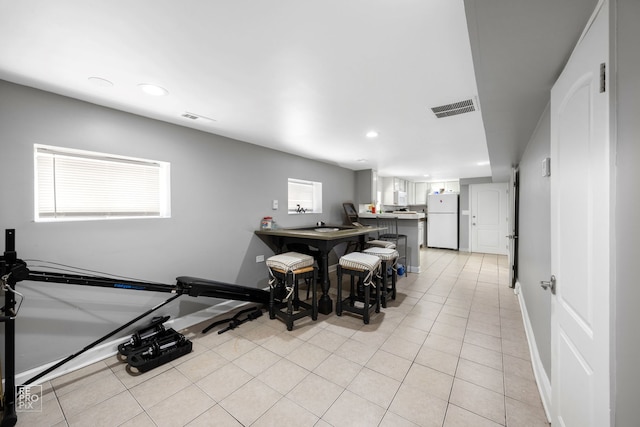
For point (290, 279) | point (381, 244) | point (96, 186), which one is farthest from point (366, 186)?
point (96, 186)

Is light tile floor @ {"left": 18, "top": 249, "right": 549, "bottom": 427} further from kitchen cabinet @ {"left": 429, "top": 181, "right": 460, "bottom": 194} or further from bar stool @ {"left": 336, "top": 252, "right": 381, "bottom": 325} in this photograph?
kitchen cabinet @ {"left": 429, "top": 181, "right": 460, "bottom": 194}

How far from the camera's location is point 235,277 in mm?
3232

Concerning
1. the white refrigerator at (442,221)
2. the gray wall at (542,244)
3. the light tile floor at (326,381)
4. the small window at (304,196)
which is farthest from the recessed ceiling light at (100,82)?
the white refrigerator at (442,221)

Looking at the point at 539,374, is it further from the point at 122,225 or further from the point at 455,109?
the point at 122,225

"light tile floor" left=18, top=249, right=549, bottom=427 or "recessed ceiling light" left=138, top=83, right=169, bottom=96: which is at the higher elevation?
"recessed ceiling light" left=138, top=83, right=169, bottom=96

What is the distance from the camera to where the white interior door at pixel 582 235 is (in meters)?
0.81

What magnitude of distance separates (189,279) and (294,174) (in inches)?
95.0

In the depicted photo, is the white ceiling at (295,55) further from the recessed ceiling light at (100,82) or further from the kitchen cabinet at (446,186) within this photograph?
the kitchen cabinet at (446,186)

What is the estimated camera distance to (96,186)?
87.3 inches

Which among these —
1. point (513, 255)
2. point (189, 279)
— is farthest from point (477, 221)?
point (189, 279)

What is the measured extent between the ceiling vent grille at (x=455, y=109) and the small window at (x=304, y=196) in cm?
251

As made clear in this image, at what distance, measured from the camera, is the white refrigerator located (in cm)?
733

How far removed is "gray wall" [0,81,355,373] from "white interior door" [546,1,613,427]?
3.10 metres

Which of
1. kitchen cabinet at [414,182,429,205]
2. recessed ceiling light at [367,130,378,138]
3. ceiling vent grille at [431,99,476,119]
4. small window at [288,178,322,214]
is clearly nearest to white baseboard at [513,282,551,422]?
ceiling vent grille at [431,99,476,119]
